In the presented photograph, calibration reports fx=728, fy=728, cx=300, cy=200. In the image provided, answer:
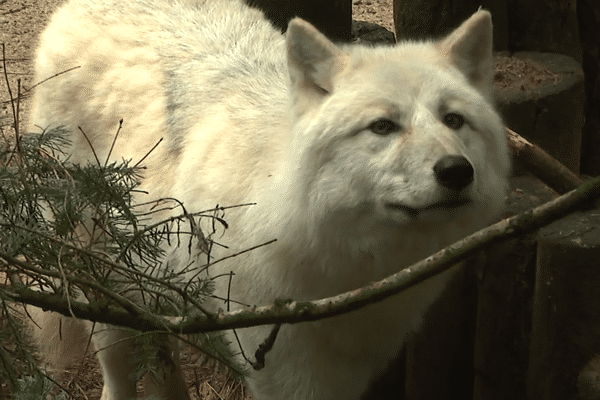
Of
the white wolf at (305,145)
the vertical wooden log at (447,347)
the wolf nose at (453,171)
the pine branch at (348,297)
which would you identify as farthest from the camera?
the vertical wooden log at (447,347)

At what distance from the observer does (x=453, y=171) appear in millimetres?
2512

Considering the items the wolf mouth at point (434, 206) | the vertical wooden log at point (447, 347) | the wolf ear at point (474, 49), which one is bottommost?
the vertical wooden log at point (447, 347)

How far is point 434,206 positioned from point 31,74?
5.20 m

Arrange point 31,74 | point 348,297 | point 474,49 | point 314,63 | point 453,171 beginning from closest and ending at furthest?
point 348,297 → point 453,171 → point 314,63 → point 474,49 → point 31,74

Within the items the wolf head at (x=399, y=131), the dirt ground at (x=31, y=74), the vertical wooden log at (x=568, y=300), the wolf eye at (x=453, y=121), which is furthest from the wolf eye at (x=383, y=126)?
the dirt ground at (x=31, y=74)

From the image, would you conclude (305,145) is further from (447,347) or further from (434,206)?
(447,347)

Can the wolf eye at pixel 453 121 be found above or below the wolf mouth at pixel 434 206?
above

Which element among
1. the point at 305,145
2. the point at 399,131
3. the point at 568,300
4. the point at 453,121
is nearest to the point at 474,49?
the point at 453,121

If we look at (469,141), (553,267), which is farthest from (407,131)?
(553,267)

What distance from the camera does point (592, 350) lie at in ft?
10.3

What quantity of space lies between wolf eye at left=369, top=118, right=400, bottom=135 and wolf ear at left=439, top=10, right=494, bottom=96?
0.56 m

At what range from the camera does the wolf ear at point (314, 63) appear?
3033mm

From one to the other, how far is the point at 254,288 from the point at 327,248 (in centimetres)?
42

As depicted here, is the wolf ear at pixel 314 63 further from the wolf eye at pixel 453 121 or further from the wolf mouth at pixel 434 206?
the wolf mouth at pixel 434 206
